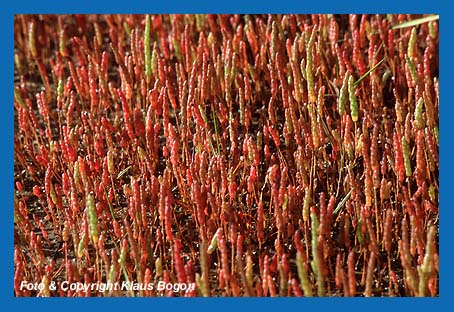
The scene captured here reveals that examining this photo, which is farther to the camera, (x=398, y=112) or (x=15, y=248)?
(x=398, y=112)

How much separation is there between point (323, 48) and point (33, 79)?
4.62 feet

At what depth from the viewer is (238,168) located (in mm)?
2928

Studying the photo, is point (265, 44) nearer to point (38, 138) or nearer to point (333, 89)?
point (333, 89)

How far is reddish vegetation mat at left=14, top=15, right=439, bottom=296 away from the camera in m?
2.46

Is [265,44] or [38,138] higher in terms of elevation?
[265,44]

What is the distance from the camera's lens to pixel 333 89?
133 inches

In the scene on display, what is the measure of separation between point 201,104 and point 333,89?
616 mm

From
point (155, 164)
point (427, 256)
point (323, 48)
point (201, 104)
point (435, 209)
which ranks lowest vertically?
point (427, 256)

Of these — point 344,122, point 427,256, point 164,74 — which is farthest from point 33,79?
point 427,256

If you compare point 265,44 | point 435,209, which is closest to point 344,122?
point 435,209

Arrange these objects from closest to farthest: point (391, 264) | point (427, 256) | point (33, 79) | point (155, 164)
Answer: point (427, 256) → point (391, 264) → point (155, 164) → point (33, 79)

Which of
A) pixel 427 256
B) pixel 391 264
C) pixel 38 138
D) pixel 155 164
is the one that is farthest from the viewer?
pixel 38 138

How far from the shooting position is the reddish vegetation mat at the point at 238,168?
2.46 metres

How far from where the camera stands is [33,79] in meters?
3.82
